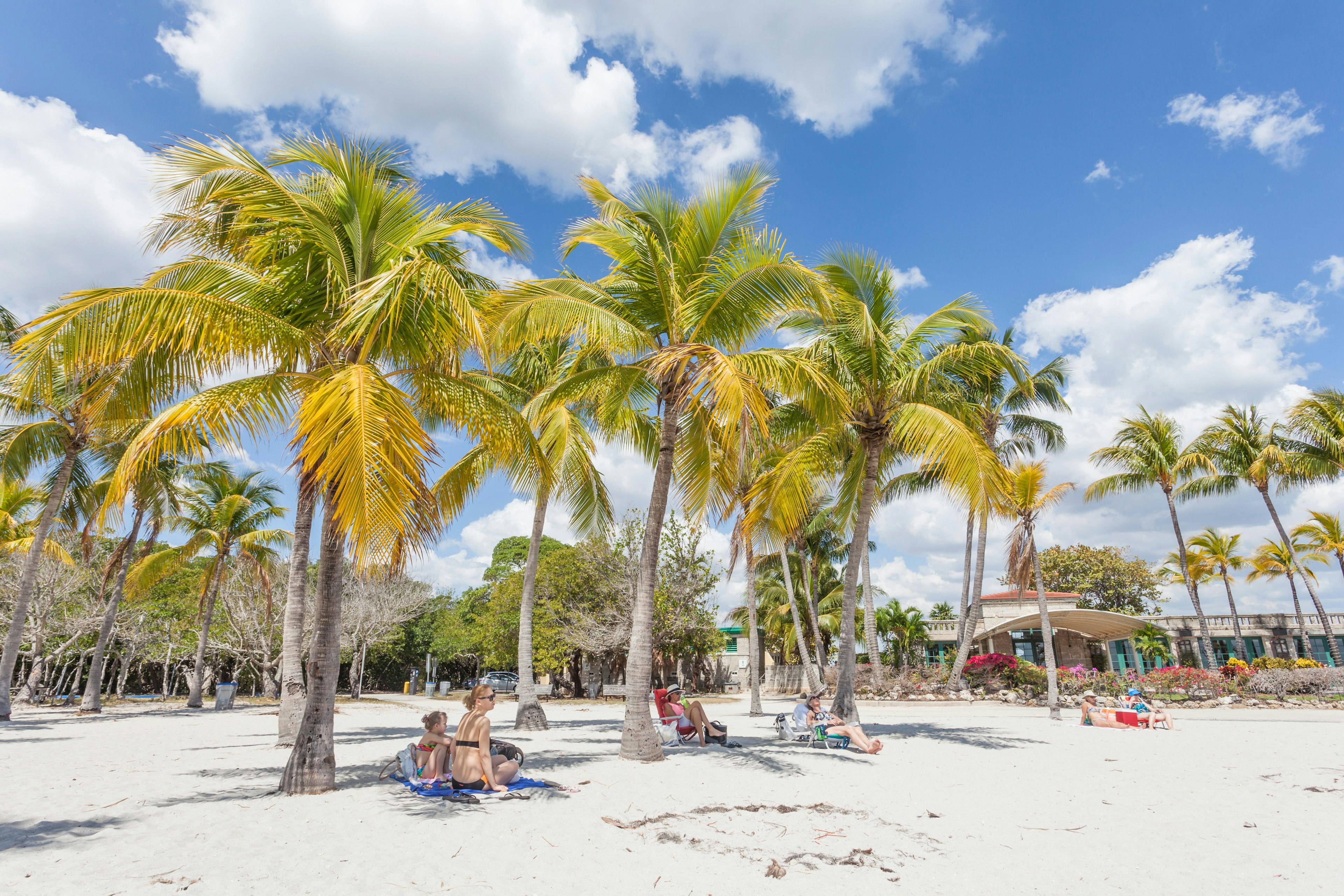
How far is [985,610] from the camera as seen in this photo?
34.7 m

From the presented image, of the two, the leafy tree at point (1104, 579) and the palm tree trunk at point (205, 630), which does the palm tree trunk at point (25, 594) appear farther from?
the leafy tree at point (1104, 579)

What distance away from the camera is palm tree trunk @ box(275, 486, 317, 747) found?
10297mm

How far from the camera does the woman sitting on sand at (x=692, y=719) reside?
10812mm

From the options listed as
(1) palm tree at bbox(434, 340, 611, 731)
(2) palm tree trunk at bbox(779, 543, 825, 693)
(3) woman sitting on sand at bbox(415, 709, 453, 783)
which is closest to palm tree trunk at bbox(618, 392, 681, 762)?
(1) palm tree at bbox(434, 340, 611, 731)

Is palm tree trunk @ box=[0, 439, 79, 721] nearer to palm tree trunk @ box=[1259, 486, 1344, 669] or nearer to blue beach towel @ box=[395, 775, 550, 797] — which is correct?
blue beach towel @ box=[395, 775, 550, 797]

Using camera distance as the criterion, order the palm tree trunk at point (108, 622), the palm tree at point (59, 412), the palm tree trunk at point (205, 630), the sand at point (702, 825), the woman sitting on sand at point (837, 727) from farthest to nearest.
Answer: the palm tree trunk at point (205, 630)
the palm tree trunk at point (108, 622)
the woman sitting on sand at point (837, 727)
the palm tree at point (59, 412)
the sand at point (702, 825)

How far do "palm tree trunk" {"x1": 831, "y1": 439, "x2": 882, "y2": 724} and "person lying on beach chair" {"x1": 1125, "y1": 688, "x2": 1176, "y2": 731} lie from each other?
23.1 ft

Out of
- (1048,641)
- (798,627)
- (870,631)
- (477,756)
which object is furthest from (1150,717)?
(477,756)

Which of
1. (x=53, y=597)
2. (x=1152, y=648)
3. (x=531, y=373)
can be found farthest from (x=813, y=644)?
(x=53, y=597)

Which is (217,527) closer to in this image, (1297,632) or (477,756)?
(477,756)

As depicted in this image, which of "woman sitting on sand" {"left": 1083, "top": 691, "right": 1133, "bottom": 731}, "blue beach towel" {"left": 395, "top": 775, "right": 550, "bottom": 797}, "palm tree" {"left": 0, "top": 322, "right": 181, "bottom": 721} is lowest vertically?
"woman sitting on sand" {"left": 1083, "top": 691, "right": 1133, "bottom": 731}

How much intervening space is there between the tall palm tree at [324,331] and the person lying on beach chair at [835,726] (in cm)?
656

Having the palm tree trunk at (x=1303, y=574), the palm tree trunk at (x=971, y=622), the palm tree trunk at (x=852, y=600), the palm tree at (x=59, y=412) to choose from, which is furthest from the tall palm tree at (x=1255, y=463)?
the palm tree at (x=59, y=412)

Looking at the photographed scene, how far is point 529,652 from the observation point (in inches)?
527
